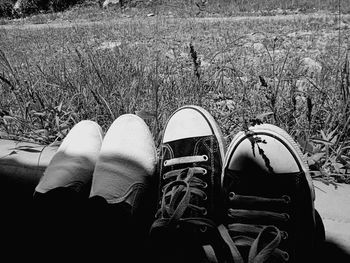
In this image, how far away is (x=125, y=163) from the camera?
1471 mm

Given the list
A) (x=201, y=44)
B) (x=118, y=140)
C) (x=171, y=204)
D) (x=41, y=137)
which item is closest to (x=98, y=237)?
(x=171, y=204)

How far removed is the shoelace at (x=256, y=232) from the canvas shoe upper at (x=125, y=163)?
0.38 meters

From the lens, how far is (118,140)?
1.55 meters

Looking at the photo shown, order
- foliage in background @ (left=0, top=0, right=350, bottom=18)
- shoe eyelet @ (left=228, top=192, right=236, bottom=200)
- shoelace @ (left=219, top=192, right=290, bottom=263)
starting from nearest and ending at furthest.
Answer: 1. shoelace @ (left=219, top=192, right=290, bottom=263)
2. shoe eyelet @ (left=228, top=192, right=236, bottom=200)
3. foliage in background @ (left=0, top=0, right=350, bottom=18)

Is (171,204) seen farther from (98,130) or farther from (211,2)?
(211,2)

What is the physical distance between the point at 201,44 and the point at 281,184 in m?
4.33

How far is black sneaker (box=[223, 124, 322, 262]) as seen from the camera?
1.24 meters

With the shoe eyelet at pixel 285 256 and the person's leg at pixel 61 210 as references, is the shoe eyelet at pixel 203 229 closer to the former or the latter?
the shoe eyelet at pixel 285 256

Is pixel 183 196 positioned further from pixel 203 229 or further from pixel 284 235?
pixel 284 235

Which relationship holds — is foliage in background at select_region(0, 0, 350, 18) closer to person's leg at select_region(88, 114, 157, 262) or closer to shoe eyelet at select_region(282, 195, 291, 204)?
person's leg at select_region(88, 114, 157, 262)

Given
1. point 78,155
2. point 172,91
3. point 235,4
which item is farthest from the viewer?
point 235,4

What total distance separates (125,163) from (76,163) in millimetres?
223

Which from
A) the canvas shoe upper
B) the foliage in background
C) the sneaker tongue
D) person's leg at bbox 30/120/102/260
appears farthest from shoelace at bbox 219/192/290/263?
the foliage in background

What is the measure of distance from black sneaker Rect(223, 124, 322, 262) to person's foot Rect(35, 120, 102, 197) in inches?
23.5
